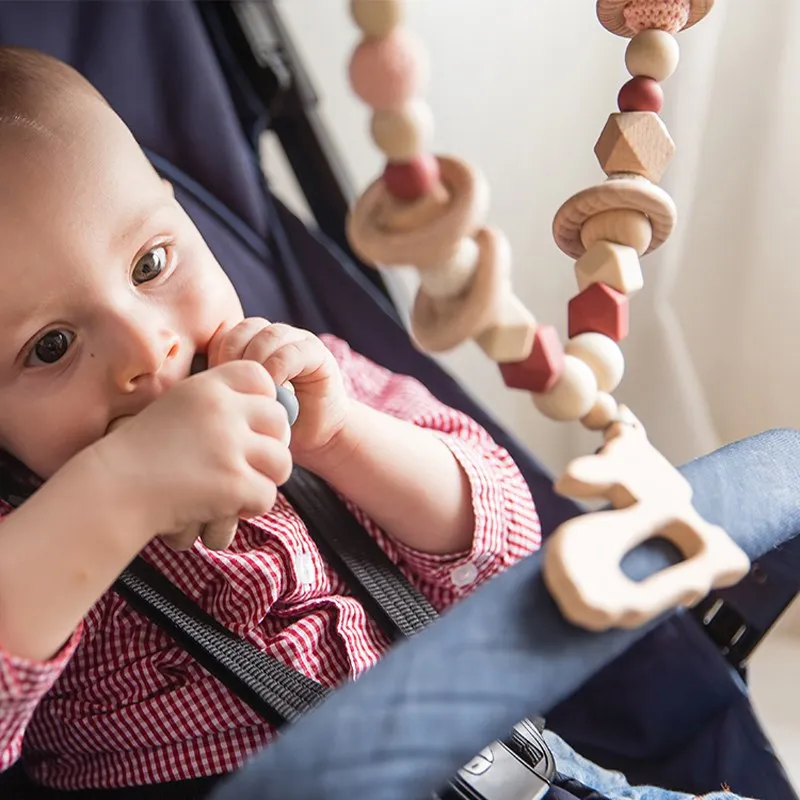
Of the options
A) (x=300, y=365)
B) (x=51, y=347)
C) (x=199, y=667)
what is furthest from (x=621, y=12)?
(x=199, y=667)

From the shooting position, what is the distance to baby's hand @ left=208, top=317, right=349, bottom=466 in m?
0.57

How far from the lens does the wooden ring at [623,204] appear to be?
444mm

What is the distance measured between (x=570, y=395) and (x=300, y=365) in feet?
0.69

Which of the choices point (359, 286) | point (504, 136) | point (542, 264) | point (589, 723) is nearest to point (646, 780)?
point (589, 723)

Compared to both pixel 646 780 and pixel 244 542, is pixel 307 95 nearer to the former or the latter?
pixel 244 542

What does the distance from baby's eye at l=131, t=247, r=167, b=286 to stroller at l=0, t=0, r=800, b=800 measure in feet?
0.75

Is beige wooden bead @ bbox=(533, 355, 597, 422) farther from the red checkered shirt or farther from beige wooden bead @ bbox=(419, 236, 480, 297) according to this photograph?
the red checkered shirt

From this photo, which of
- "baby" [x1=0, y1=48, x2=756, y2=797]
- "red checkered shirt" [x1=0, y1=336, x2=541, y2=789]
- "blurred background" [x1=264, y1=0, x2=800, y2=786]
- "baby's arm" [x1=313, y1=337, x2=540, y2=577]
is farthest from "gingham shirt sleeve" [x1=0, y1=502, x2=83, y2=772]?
"blurred background" [x1=264, y1=0, x2=800, y2=786]

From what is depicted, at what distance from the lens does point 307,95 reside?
2.85 ft

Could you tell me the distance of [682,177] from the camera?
86 centimetres

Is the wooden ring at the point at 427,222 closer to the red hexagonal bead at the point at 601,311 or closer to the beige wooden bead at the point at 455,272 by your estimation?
the beige wooden bead at the point at 455,272

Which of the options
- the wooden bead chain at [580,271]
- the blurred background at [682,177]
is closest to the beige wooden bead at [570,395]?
the wooden bead chain at [580,271]

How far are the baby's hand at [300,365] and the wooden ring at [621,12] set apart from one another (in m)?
0.25

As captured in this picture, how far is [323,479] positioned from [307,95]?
363 millimetres
